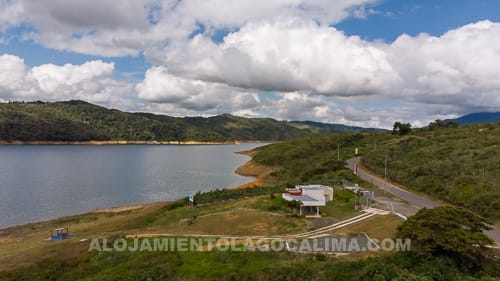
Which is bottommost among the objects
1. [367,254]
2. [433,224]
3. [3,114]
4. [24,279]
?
[24,279]

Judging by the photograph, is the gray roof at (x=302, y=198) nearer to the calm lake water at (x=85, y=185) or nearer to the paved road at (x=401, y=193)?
the paved road at (x=401, y=193)

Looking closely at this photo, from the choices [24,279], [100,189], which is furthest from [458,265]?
[100,189]

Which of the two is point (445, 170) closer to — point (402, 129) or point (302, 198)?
point (302, 198)

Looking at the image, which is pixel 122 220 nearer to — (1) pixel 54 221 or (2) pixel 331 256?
(1) pixel 54 221

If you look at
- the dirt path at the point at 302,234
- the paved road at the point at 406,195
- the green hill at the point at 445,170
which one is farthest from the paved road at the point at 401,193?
the dirt path at the point at 302,234

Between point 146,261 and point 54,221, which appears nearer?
point 146,261

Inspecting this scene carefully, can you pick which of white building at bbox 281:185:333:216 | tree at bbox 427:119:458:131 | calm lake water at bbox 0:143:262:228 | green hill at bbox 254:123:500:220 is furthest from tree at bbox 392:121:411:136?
white building at bbox 281:185:333:216

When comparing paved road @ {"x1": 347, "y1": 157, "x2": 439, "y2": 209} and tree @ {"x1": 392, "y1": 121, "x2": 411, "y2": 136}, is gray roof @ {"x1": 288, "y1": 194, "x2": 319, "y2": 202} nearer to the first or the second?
paved road @ {"x1": 347, "y1": 157, "x2": 439, "y2": 209}

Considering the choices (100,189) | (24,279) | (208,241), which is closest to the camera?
(24,279)

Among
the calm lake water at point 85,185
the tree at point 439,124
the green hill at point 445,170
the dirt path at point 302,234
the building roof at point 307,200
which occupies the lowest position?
the calm lake water at point 85,185
